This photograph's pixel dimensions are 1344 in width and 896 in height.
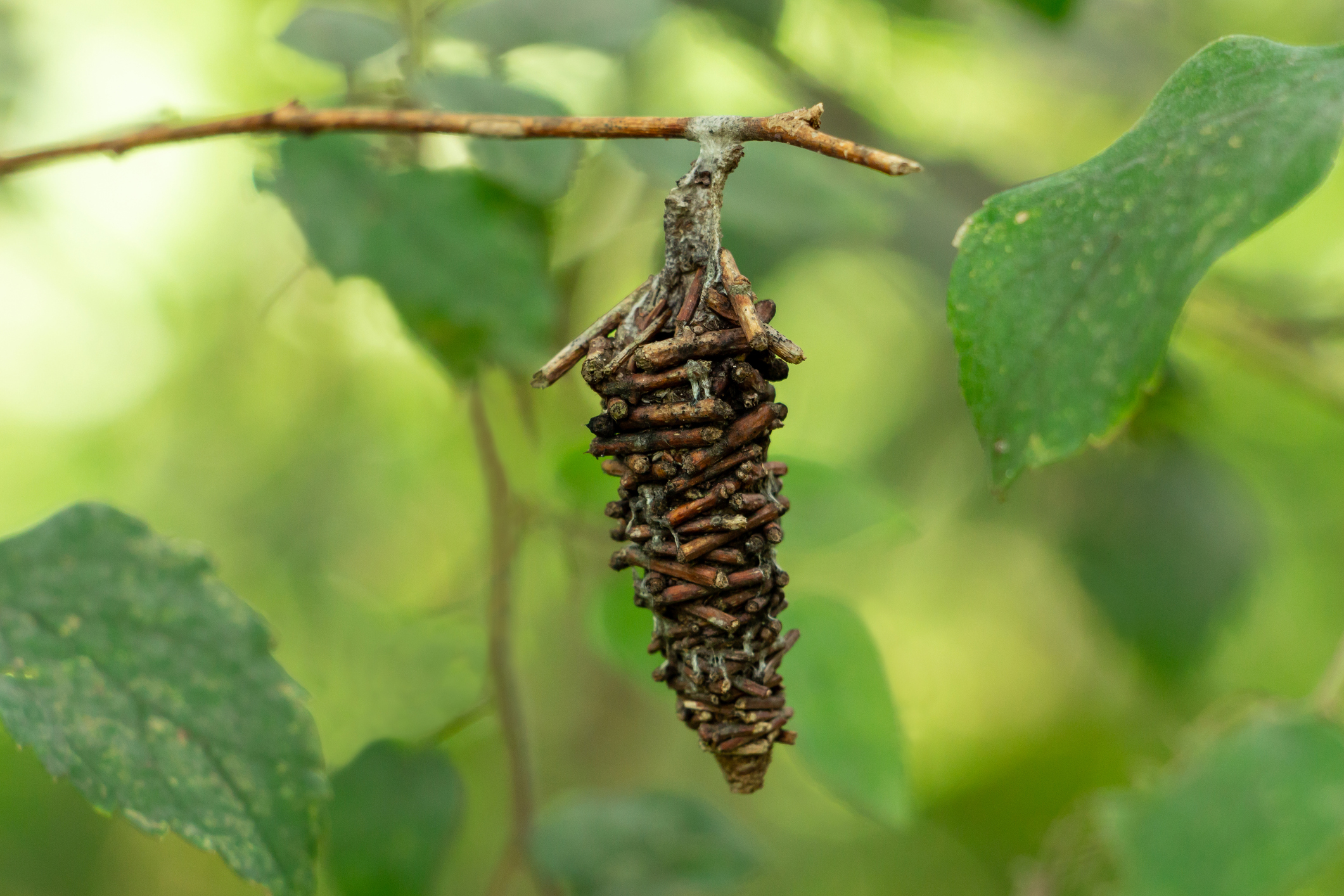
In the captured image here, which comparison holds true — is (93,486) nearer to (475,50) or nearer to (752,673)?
(475,50)

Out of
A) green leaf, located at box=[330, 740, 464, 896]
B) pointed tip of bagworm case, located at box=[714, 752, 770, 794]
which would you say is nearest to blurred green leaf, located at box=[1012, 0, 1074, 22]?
pointed tip of bagworm case, located at box=[714, 752, 770, 794]

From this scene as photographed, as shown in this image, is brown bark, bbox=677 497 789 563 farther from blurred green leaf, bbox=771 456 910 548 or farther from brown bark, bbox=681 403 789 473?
blurred green leaf, bbox=771 456 910 548

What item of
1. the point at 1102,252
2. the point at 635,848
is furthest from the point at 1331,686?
the point at 635,848

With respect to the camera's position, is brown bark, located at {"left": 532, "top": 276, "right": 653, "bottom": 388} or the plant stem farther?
the plant stem

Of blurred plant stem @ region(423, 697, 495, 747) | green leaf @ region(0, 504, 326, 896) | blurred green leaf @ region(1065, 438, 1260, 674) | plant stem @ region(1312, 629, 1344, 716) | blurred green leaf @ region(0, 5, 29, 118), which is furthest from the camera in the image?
blurred green leaf @ region(0, 5, 29, 118)

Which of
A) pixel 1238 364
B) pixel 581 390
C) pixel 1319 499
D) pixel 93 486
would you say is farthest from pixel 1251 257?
pixel 93 486

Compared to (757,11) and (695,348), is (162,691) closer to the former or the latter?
(695,348)
